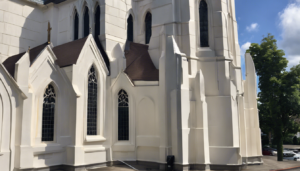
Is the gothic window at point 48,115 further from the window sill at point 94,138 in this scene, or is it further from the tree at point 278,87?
the tree at point 278,87

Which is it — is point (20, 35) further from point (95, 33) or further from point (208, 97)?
point (208, 97)

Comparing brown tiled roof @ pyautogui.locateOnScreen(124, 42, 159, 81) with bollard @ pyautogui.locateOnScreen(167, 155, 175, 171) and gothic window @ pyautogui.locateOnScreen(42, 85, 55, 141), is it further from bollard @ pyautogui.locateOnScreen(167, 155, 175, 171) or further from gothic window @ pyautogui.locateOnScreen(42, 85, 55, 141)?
gothic window @ pyautogui.locateOnScreen(42, 85, 55, 141)

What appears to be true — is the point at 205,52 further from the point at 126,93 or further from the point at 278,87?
the point at 278,87

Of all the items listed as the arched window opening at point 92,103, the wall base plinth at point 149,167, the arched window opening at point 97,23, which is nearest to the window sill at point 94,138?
the arched window opening at point 92,103

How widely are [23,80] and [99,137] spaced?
5.69 m

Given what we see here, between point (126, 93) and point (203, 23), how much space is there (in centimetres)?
753

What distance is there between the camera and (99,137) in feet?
58.9

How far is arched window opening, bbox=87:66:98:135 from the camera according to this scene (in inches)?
701

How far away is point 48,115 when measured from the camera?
16.3 metres

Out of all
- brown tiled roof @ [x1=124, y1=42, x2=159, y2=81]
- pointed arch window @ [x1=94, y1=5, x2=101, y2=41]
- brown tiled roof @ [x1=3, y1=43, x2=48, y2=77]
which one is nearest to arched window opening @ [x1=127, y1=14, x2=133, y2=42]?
brown tiled roof @ [x1=124, y1=42, x2=159, y2=81]

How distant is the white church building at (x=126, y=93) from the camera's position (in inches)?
617

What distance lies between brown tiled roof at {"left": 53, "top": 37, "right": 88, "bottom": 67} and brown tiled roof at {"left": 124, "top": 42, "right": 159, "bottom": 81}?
3.59m

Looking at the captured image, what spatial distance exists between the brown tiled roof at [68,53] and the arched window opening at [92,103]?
4.56ft

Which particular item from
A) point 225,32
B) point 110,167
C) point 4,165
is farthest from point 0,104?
point 225,32
